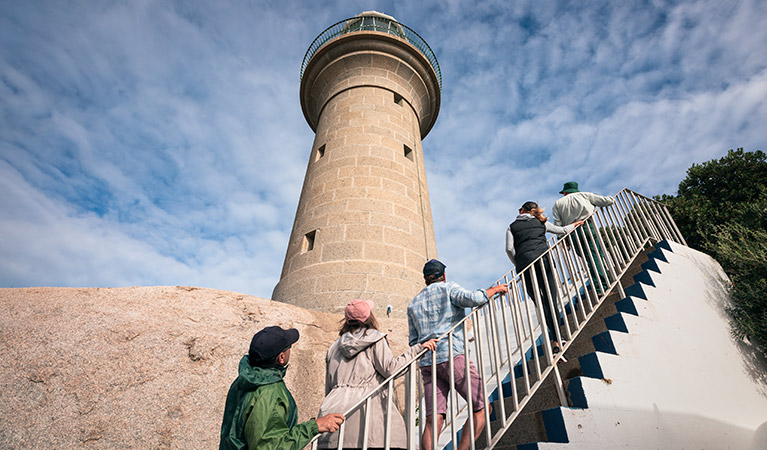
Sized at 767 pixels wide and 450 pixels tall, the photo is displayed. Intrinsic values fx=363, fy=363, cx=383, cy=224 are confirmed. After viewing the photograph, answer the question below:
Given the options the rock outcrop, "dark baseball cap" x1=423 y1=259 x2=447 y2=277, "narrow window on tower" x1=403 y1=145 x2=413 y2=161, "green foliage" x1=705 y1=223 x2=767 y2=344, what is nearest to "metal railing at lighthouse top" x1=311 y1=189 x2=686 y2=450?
"dark baseball cap" x1=423 y1=259 x2=447 y2=277

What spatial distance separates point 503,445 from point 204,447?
8.74ft

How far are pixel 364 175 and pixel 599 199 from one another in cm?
437

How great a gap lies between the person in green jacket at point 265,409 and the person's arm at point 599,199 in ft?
15.2

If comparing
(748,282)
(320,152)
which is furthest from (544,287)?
(320,152)

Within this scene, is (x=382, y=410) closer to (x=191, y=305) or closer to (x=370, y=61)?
(x=191, y=305)

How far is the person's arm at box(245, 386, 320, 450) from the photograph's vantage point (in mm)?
1793

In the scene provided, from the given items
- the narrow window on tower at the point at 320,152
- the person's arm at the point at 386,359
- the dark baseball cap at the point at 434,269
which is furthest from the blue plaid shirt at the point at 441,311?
the narrow window on tower at the point at 320,152

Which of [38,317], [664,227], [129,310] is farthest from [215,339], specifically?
[664,227]

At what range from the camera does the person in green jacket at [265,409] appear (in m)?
1.81

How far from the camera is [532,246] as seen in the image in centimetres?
396

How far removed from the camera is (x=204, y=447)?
Result: 319cm

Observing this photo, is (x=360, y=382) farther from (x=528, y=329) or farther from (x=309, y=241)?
(x=309, y=241)

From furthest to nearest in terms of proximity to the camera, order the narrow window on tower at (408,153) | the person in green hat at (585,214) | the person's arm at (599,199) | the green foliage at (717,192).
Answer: the green foliage at (717,192)
the narrow window on tower at (408,153)
the person's arm at (599,199)
the person in green hat at (585,214)

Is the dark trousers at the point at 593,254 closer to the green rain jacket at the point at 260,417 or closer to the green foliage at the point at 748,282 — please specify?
the green foliage at the point at 748,282
